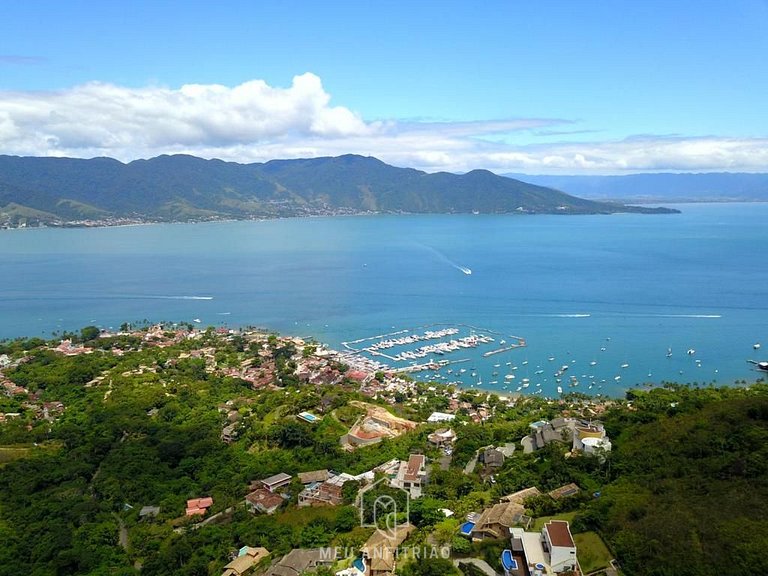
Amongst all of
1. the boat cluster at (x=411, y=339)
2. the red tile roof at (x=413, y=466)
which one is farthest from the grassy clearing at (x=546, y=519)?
the boat cluster at (x=411, y=339)

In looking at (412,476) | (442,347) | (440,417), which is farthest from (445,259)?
(412,476)

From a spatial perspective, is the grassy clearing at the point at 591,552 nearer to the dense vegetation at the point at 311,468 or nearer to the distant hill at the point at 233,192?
the dense vegetation at the point at 311,468

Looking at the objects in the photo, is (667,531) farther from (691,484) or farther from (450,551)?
(450,551)

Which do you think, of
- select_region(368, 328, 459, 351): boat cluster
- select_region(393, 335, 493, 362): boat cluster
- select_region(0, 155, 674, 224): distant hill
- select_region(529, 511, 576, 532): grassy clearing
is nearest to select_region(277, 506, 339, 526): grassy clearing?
select_region(529, 511, 576, 532): grassy clearing

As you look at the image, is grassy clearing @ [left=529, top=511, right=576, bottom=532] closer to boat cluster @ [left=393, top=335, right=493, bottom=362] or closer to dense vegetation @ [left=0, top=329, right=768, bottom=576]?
dense vegetation @ [left=0, top=329, right=768, bottom=576]

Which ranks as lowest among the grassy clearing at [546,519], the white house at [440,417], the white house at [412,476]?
the white house at [440,417]

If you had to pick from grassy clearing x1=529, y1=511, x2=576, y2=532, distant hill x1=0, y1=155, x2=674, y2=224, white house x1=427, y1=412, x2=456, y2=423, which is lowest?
white house x1=427, y1=412, x2=456, y2=423

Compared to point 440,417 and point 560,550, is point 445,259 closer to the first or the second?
point 440,417
